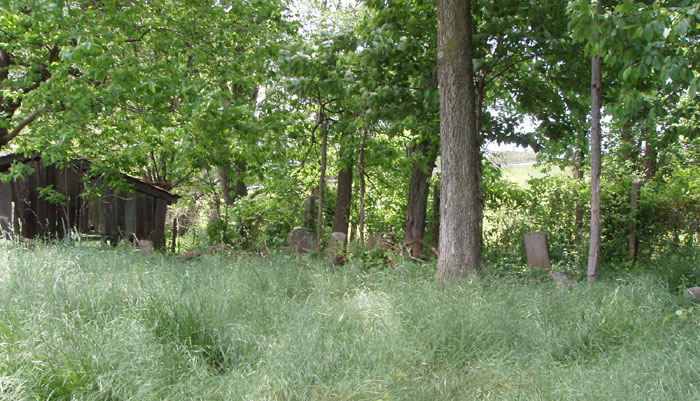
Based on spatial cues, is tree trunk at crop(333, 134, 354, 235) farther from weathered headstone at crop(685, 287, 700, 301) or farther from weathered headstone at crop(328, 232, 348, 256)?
weathered headstone at crop(685, 287, 700, 301)

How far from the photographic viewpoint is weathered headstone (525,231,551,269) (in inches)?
288

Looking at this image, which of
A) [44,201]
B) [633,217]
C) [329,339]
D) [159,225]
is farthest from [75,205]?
[633,217]

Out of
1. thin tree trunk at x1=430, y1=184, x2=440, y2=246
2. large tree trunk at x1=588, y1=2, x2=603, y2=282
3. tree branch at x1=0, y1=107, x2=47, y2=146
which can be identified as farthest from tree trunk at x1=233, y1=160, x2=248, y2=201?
large tree trunk at x1=588, y1=2, x2=603, y2=282

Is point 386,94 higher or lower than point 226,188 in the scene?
higher

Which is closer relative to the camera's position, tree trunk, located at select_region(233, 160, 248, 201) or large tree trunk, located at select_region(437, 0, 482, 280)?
large tree trunk, located at select_region(437, 0, 482, 280)

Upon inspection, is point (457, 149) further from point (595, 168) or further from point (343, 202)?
point (343, 202)

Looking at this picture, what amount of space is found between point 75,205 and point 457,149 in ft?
28.3

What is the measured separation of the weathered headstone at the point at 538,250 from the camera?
7.30 m

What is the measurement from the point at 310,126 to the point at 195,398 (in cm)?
864

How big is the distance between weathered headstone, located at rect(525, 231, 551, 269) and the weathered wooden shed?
26.1ft

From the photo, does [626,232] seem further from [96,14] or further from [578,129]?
[96,14]

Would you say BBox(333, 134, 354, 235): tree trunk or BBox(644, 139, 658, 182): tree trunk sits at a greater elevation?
BBox(644, 139, 658, 182): tree trunk

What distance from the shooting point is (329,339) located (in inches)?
163

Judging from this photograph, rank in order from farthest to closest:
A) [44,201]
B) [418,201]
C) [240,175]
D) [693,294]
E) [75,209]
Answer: [240,175]
[75,209]
[44,201]
[418,201]
[693,294]
